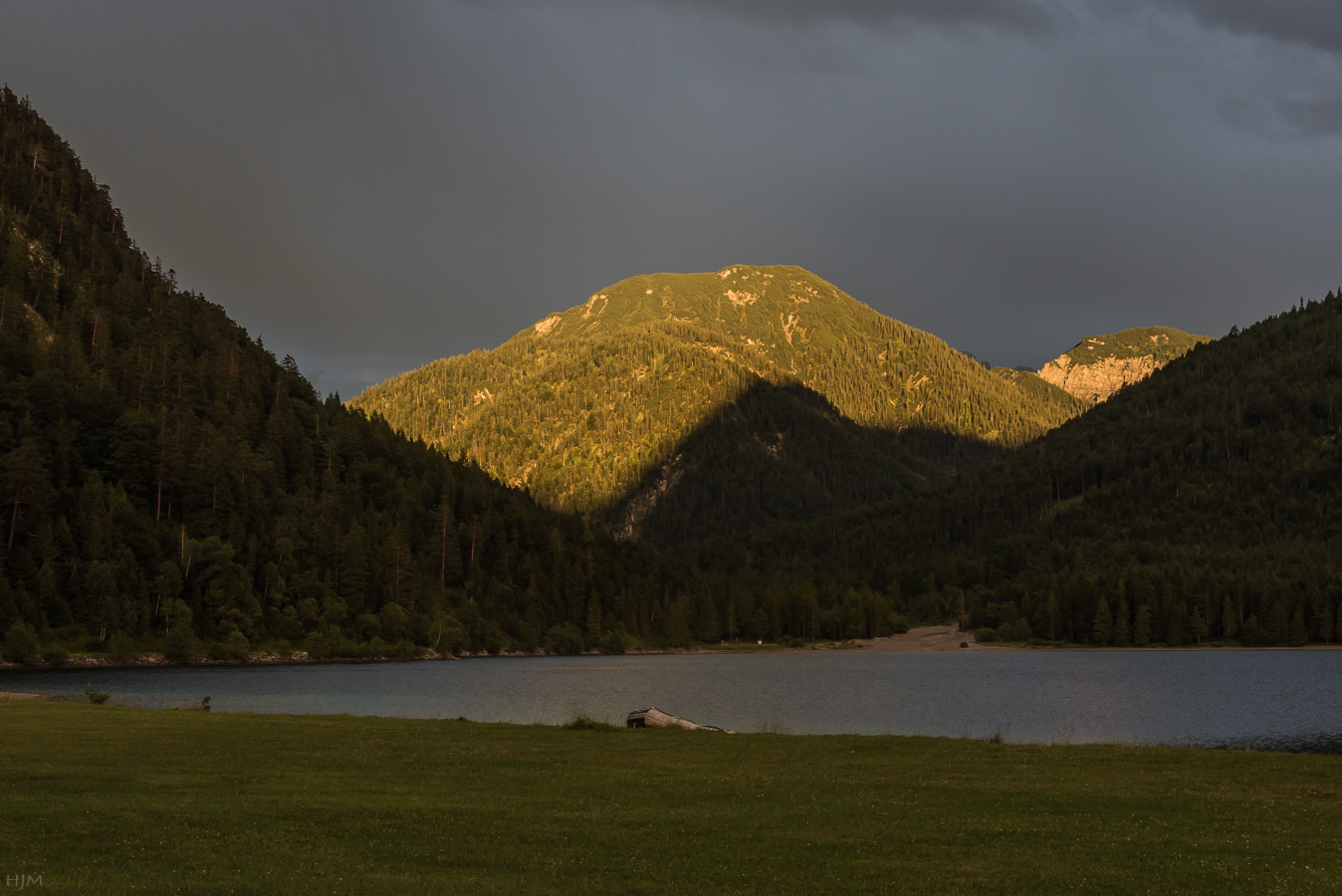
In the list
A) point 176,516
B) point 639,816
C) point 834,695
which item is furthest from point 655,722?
point 176,516

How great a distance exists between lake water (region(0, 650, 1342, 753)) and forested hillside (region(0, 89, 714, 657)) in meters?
14.1

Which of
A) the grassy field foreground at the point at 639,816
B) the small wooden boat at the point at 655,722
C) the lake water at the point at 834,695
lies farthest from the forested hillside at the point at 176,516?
the grassy field foreground at the point at 639,816

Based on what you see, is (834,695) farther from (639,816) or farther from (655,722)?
(639,816)

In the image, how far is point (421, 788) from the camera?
27922 millimetres

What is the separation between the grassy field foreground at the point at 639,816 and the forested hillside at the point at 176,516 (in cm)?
10030

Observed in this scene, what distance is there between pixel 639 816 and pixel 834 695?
231 feet

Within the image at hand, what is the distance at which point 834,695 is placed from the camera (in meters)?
92.1

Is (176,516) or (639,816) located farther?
(176,516)

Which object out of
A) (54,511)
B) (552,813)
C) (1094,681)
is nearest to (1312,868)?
(552,813)

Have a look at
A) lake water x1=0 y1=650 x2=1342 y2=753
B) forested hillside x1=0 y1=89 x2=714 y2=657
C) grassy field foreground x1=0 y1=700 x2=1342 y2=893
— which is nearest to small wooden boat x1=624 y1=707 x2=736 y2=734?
grassy field foreground x1=0 y1=700 x2=1342 y2=893

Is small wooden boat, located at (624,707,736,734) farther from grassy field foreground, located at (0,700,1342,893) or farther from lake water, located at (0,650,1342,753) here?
lake water, located at (0,650,1342,753)

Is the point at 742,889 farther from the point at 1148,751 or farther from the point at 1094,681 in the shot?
the point at 1094,681

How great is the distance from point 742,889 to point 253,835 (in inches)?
396

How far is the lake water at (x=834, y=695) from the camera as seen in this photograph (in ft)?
215
